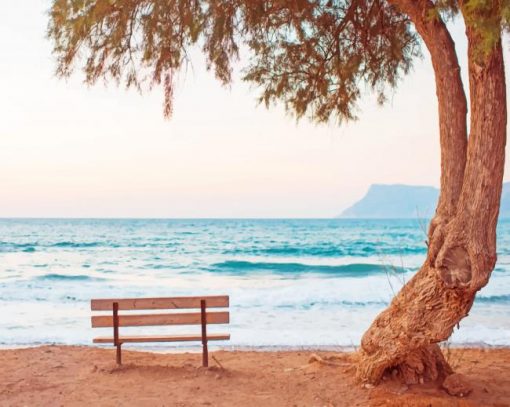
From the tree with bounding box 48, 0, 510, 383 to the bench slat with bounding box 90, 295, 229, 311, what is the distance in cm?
161

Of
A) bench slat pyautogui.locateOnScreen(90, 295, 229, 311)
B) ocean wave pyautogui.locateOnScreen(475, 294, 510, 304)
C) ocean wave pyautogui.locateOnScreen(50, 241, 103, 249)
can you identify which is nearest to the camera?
bench slat pyautogui.locateOnScreen(90, 295, 229, 311)

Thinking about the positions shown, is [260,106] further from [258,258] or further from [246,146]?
[258,258]

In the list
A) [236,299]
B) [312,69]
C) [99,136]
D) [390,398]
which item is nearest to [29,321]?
[236,299]

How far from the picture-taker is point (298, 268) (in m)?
27.4

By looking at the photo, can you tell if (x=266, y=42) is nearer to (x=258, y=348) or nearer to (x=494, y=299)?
(x=258, y=348)

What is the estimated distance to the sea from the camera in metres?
10.8

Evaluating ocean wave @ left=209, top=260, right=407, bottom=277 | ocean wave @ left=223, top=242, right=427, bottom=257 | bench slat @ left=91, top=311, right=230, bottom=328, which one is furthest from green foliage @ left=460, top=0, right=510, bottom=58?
ocean wave @ left=223, top=242, right=427, bottom=257

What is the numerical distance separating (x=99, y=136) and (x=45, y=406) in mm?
17209

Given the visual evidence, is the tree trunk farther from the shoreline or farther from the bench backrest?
the shoreline

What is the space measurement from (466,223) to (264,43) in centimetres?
336

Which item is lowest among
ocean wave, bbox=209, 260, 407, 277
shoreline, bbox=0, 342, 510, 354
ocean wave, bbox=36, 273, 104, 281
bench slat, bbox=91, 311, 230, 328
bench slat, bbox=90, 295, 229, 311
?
ocean wave, bbox=209, 260, 407, 277

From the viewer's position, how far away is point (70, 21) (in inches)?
233

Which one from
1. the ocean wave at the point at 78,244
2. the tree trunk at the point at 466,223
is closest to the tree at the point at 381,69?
the tree trunk at the point at 466,223

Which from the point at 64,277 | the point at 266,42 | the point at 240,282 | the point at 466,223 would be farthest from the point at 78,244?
the point at 466,223
